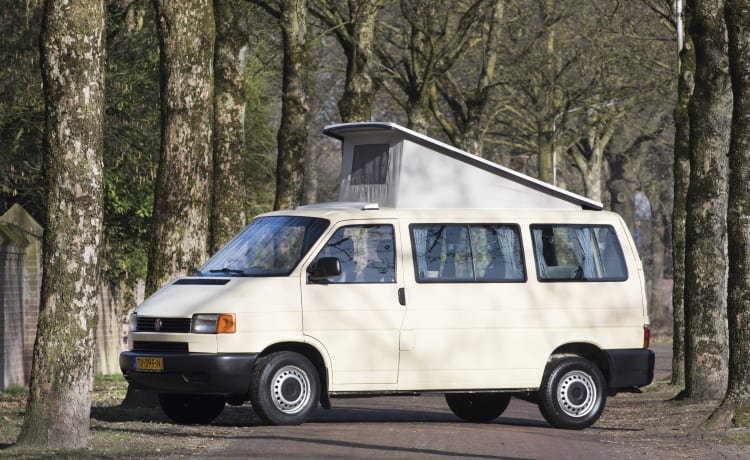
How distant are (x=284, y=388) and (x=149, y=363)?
127 cm

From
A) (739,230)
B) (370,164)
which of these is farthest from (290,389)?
(739,230)

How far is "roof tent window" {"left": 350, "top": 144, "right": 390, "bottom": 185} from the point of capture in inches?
584

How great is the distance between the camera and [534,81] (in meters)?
38.8

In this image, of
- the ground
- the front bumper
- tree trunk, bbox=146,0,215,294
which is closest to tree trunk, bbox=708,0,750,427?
the ground

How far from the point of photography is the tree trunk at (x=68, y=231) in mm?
10836

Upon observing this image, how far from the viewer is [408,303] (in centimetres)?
1398

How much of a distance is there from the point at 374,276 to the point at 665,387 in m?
9.88

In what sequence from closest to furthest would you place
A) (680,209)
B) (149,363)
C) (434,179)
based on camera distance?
1. (149,363)
2. (434,179)
3. (680,209)

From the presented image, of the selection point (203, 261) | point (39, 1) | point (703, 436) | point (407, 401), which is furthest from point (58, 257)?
point (39, 1)

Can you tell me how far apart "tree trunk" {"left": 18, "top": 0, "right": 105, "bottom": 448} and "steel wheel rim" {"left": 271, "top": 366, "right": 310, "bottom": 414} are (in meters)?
2.71

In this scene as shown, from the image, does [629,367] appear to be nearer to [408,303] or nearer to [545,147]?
[408,303]

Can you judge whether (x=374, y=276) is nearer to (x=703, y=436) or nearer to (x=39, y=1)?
(x=703, y=436)

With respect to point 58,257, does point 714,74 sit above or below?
above

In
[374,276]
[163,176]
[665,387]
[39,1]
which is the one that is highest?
[39,1]
